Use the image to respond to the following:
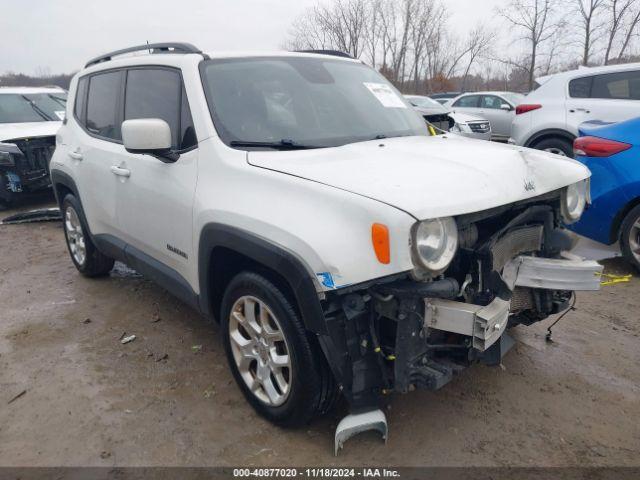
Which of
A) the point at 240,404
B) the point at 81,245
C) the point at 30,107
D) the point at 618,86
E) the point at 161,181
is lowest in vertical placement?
the point at 240,404

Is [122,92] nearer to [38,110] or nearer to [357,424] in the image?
[357,424]

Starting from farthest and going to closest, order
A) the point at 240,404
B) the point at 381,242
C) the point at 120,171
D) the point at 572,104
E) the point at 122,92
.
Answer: the point at 572,104, the point at 122,92, the point at 120,171, the point at 240,404, the point at 381,242

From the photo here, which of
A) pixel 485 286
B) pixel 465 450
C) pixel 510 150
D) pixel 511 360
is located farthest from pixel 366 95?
pixel 465 450

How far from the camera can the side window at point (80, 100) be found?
14.4ft

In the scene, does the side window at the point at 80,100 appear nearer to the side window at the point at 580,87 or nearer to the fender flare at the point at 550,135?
the fender flare at the point at 550,135

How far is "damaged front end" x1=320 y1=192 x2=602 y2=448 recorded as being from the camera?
2.10m

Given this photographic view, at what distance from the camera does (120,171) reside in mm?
3486

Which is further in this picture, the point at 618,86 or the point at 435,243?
the point at 618,86

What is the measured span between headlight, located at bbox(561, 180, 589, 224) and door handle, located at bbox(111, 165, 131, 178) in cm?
268

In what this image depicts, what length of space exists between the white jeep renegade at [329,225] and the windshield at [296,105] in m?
0.01

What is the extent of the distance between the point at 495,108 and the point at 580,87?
6.13 m

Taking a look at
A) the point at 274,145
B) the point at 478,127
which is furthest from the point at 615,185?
the point at 478,127

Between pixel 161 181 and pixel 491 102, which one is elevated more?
pixel 491 102

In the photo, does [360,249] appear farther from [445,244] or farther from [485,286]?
[485,286]
